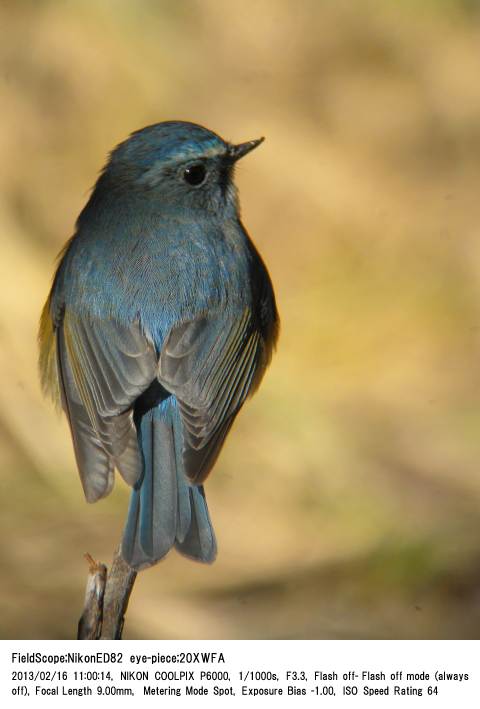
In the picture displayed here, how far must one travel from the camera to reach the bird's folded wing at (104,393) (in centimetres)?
390

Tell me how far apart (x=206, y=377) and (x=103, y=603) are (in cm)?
87

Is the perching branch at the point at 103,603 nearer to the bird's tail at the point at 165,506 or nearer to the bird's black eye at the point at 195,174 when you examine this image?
the bird's tail at the point at 165,506

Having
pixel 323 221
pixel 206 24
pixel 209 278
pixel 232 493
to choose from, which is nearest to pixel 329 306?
pixel 323 221

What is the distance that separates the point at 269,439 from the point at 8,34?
90.0 inches

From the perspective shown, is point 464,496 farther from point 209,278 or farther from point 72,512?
point 209,278

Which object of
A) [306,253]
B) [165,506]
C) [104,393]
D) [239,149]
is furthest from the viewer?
[306,253]

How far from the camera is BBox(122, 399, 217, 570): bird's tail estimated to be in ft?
12.4

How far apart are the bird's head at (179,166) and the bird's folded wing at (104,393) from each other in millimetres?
508

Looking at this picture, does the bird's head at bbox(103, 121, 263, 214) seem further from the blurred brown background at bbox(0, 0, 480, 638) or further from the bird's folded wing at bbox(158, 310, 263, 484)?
the blurred brown background at bbox(0, 0, 480, 638)

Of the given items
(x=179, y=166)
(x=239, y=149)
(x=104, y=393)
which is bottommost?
(x=104, y=393)

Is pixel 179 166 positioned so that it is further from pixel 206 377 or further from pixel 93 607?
pixel 93 607

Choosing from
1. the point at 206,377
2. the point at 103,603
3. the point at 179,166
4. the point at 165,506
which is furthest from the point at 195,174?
the point at 103,603

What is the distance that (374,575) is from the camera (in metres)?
5.80

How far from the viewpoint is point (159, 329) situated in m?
4.11
